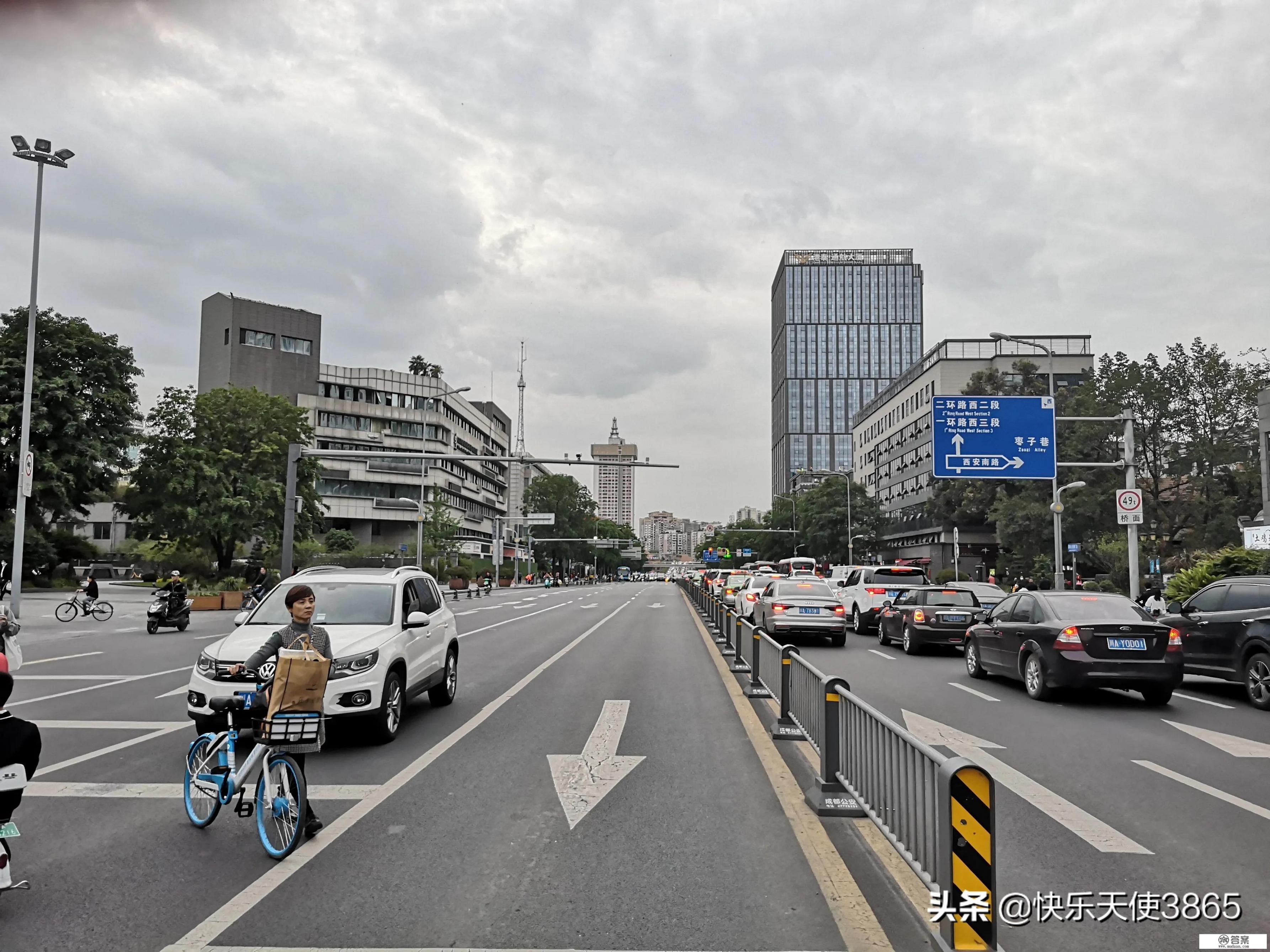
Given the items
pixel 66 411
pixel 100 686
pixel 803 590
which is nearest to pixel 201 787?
pixel 100 686

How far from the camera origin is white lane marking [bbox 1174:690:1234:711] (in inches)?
481

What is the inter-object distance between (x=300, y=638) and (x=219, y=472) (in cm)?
4788

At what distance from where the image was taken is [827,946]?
4.18 m

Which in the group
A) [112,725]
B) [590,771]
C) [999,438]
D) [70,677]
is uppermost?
[999,438]

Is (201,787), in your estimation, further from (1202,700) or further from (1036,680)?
(1202,700)

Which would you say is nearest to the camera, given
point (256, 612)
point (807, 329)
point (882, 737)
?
point (882, 737)

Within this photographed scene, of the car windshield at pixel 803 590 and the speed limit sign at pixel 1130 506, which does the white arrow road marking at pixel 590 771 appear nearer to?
the car windshield at pixel 803 590

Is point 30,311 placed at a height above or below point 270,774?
above

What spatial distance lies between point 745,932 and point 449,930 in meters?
1.40

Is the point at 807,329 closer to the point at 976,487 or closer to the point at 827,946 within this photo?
the point at 976,487

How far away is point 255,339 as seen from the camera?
77750 millimetres

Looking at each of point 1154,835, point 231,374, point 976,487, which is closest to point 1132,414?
point 1154,835

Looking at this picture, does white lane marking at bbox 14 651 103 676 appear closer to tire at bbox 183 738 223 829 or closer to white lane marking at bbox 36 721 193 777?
white lane marking at bbox 36 721 193 777

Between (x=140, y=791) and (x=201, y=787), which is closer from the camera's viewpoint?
(x=201, y=787)
